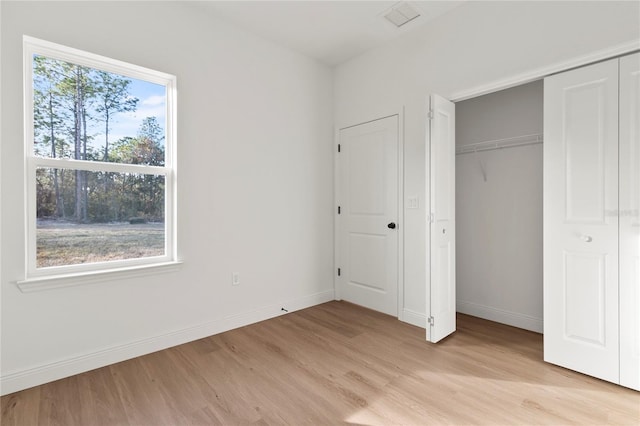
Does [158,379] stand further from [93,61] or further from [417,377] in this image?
[93,61]

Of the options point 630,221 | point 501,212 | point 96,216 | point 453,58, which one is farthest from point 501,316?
point 96,216

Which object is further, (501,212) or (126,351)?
(501,212)

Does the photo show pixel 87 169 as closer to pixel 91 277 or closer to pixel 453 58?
pixel 91 277

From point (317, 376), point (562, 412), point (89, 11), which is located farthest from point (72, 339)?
point (562, 412)

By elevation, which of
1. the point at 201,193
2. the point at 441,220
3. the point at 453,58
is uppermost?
the point at 453,58

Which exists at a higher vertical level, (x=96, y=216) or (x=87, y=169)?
(x=87, y=169)

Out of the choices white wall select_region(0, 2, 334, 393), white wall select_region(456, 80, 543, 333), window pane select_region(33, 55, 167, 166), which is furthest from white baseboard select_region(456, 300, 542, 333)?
window pane select_region(33, 55, 167, 166)

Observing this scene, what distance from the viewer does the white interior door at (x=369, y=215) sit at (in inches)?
138

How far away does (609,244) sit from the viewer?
2.13 metres

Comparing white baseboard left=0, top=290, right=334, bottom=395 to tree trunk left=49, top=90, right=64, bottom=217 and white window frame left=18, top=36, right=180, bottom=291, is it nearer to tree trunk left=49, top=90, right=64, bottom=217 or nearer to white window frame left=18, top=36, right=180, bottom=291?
white window frame left=18, top=36, right=180, bottom=291

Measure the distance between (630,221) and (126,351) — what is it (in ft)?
12.2

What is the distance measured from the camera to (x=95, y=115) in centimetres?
251

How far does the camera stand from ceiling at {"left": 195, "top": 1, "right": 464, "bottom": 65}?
113 inches

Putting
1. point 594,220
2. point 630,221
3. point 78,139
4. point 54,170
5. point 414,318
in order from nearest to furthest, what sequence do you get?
point 630,221
point 594,220
point 54,170
point 78,139
point 414,318
